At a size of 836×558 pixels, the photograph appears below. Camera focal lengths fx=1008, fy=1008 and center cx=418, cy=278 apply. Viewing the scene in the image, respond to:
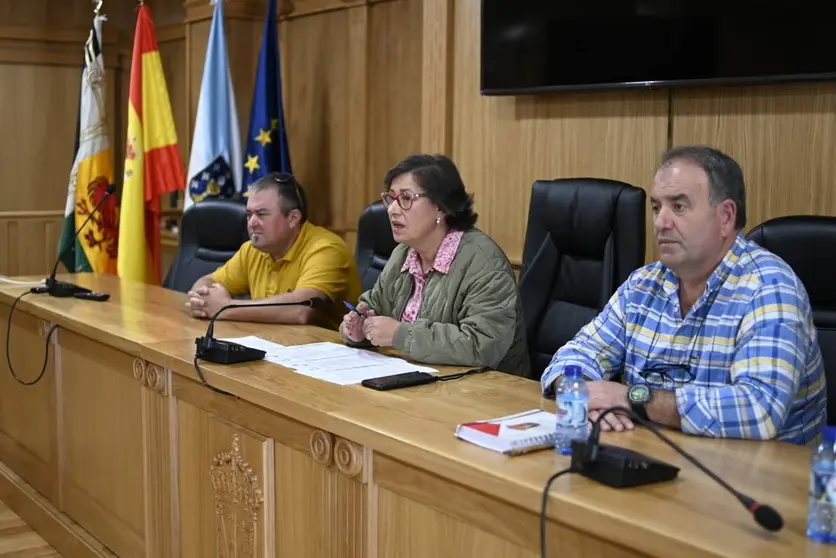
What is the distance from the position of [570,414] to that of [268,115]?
11.0ft

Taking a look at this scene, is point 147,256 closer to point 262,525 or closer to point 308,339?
point 308,339

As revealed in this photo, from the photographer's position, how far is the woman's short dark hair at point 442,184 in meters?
2.50

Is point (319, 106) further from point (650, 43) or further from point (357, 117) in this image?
point (650, 43)

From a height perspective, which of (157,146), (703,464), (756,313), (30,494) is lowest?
(30,494)

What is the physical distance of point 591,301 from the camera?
270 centimetres

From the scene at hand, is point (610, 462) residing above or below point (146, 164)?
below

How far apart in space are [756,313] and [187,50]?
439 cm

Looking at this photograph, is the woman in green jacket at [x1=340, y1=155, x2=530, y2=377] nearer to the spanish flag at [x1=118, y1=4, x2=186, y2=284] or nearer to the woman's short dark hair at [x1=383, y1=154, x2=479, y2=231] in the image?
the woman's short dark hair at [x1=383, y1=154, x2=479, y2=231]

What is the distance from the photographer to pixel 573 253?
2.75 m

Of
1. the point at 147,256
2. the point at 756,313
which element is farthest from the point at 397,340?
the point at 147,256

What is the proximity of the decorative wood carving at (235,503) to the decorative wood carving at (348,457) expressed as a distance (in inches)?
11.7

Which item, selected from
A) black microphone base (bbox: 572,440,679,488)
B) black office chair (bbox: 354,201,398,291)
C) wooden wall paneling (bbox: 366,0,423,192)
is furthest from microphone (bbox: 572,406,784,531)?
wooden wall paneling (bbox: 366,0,423,192)

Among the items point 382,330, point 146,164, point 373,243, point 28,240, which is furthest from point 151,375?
point 28,240

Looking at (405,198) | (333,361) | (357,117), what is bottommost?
(333,361)
